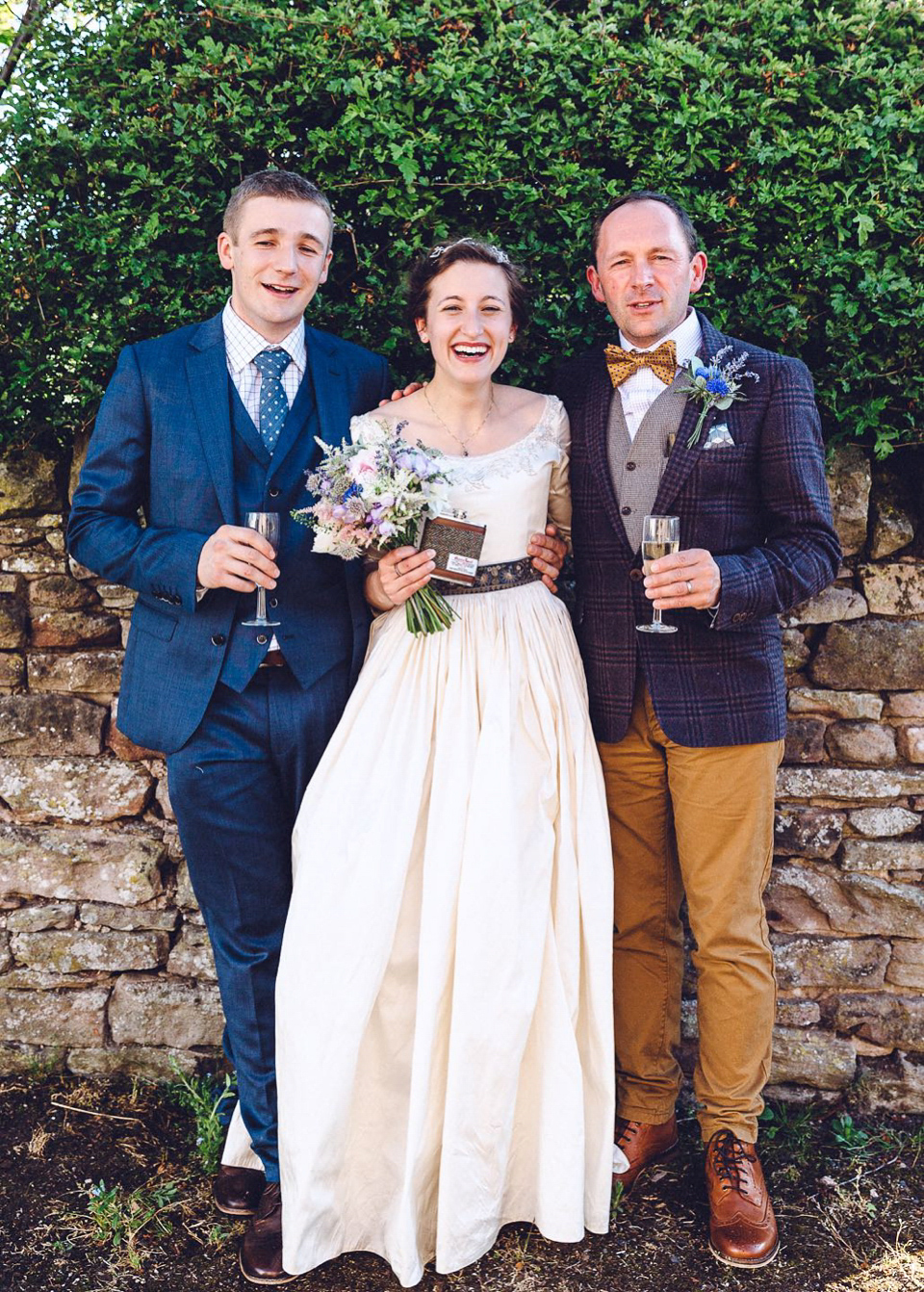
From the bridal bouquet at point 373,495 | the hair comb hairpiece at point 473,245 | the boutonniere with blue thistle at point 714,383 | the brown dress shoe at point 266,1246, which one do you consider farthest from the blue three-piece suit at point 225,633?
the boutonniere with blue thistle at point 714,383

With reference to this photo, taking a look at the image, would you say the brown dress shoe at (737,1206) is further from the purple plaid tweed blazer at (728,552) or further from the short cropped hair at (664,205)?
the short cropped hair at (664,205)

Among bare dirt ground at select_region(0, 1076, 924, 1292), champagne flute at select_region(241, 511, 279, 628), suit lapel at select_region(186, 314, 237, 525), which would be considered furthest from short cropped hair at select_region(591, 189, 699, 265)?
bare dirt ground at select_region(0, 1076, 924, 1292)

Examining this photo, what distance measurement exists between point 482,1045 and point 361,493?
151cm

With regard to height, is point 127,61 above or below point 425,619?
above

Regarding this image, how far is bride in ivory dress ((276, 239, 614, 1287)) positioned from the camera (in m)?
2.79

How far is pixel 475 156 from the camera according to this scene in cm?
334

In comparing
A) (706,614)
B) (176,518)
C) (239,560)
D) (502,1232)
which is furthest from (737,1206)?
(176,518)

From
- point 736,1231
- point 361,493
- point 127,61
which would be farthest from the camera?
point 127,61

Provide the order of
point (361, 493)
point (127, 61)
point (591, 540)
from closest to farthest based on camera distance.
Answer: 1. point (361, 493)
2. point (591, 540)
3. point (127, 61)

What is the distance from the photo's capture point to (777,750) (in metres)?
3.08

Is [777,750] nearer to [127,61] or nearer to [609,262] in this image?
[609,262]

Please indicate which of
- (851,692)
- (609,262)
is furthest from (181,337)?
(851,692)

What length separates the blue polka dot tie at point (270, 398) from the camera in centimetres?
300

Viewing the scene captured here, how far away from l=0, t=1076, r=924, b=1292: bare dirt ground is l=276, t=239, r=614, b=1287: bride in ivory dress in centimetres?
12
